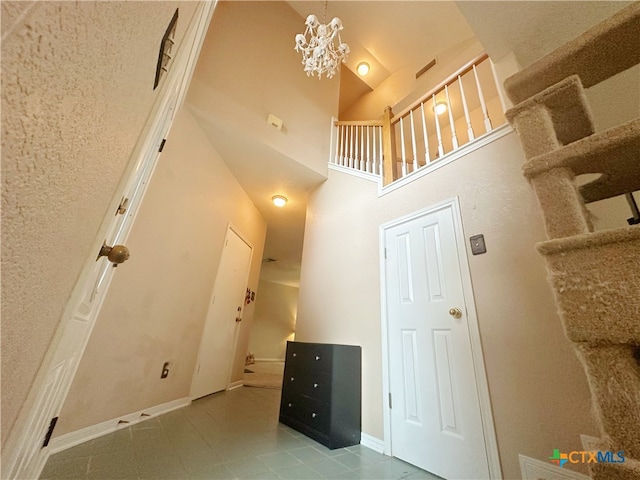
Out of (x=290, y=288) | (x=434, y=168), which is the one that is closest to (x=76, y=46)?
(x=434, y=168)

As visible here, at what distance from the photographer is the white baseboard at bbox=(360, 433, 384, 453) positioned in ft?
5.51

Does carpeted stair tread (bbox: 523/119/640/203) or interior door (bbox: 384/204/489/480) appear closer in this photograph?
carpeted stair tread (bbox: 523/119/640/203)

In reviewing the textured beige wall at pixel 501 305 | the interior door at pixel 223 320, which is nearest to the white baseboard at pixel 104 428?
the interior door at pixel 223 320

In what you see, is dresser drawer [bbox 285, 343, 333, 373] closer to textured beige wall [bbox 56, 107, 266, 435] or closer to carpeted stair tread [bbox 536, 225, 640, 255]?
textured beige wall [bbox 56, 107, 266, 435]

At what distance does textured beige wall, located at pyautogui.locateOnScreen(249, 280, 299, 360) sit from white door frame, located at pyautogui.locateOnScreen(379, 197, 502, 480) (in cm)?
625

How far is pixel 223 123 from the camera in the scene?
2490mm

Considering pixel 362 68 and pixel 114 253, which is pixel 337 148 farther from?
pixel 114 253

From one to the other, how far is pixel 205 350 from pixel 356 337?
171 centimetres

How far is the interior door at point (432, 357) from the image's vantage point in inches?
54.1

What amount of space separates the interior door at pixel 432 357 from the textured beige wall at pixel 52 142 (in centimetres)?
179

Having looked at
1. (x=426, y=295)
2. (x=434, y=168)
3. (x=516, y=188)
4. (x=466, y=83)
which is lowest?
(x=426, y=295)

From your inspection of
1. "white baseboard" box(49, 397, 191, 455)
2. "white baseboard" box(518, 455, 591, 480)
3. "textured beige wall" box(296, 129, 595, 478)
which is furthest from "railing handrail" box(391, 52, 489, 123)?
"white baseboard" box(49, 397, 191, 455)

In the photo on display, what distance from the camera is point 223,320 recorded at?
309 cm

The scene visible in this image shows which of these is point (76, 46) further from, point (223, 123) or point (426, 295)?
point (223, 123)
